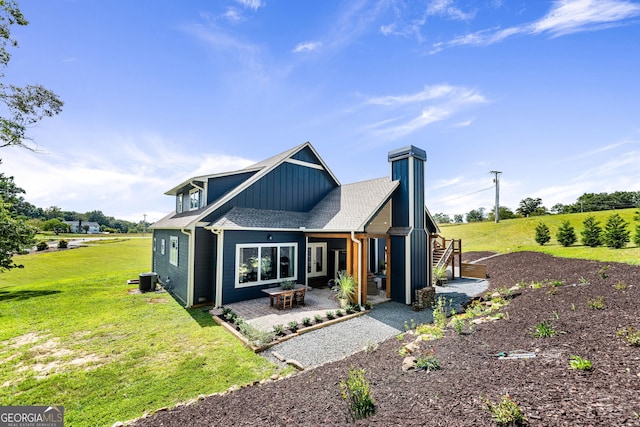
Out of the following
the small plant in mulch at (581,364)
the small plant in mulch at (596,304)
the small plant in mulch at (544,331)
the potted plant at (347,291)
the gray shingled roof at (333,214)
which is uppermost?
the gray shingled roof at (333,214)

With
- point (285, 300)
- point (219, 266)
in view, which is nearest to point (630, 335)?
point (285, 300)

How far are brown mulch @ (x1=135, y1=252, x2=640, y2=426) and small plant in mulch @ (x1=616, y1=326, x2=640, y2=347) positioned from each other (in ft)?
0.36

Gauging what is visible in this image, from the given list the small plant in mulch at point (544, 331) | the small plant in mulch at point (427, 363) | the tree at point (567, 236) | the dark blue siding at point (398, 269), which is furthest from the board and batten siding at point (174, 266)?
the tree at point (567, 236)

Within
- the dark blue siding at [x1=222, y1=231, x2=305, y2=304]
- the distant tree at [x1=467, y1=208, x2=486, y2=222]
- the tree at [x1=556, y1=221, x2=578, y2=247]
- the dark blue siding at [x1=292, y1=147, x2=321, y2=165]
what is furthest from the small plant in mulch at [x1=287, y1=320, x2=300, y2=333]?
the distant tree at [x1=467, y1=208, x2=486, y2=222]

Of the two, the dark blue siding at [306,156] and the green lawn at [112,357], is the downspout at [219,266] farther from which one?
the dark blue siding at [306,156]

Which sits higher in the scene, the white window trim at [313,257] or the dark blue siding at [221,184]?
the dark blue siding at [221,184]

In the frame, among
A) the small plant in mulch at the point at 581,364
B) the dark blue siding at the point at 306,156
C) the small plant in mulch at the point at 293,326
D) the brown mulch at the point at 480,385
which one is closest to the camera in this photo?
the brown mulch at the point at 480,385

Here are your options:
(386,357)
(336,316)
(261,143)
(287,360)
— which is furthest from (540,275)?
(261,143)

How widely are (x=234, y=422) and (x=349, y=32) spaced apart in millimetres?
11437

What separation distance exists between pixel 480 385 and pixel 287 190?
11.0m

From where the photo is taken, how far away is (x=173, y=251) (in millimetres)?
13125

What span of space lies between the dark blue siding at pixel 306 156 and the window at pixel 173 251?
7.14 metres

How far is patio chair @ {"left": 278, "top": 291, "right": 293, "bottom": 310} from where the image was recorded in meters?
9.76

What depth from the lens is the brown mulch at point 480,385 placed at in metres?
2.97
